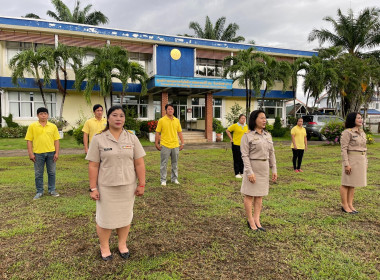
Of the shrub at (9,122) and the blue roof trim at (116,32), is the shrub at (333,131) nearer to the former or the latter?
the blue roof trim at (116,32)

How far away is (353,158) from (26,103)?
2050cm

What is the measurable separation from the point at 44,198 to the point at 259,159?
387 centimetres

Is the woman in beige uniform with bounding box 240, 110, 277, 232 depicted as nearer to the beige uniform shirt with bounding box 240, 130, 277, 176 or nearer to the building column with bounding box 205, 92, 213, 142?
the beige uniform shirt with bounding box 240, 130, 277, 176

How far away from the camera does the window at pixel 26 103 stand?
18.3 meters

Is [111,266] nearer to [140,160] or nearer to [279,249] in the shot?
[140,160]

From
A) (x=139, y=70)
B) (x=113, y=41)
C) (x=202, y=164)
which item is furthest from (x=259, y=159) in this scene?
(x=113, y=41)

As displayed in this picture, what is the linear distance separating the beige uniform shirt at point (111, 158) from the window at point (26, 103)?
18.9m

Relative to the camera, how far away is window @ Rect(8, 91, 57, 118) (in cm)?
1831

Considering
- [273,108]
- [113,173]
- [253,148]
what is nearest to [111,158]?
[113,173]

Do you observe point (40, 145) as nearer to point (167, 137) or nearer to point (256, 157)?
point (167, 137)

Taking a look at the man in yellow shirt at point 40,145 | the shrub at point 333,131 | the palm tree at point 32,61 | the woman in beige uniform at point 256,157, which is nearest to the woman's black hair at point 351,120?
the woman in beige uniform at point 256,157

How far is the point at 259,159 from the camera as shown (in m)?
3.33

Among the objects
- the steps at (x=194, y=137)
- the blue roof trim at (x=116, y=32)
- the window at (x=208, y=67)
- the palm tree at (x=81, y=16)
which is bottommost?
the steps at (x=194, y=137)

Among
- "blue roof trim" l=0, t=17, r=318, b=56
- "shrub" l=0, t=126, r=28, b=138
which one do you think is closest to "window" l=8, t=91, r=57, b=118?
"shrub" l=0, t=126, r=28, b=138
